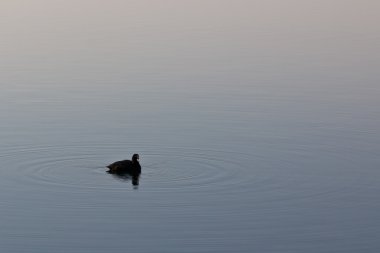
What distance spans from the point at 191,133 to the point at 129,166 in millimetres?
3602

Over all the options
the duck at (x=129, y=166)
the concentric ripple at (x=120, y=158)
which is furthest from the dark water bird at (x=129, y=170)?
the concentric ripple at (x=120, y=158)

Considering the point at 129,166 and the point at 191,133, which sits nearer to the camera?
the point at 129,166

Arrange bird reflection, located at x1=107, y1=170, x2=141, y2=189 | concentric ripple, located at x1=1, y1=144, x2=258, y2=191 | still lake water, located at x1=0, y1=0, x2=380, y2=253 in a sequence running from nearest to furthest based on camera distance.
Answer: still lake water, located at x1=0, y1=0, x2=380, y2=253 → concentric ripple, located at x1=1, y1=144, x2=258, y2=191 → bird reflection, located at x1=107, y1=170, x2=141, y2=189

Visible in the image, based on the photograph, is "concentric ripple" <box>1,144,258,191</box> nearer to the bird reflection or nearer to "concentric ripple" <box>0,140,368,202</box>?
"concentric ripple" <box>0,140,368,202</box>

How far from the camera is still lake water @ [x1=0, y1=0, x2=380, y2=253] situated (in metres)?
16.8

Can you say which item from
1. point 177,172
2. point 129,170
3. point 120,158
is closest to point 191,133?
point 120,158

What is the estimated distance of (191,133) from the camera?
76.7ft

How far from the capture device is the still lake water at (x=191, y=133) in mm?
16844

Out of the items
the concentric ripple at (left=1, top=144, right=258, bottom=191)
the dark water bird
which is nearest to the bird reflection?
the dark water bird

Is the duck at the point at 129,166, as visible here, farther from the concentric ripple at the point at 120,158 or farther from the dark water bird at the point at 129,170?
the concentric ripple at the point at 120,158

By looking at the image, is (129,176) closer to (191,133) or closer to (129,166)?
(129,166)

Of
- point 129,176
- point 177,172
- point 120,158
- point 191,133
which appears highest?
point 191,133

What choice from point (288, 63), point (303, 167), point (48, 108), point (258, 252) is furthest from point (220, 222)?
point (288, 63)

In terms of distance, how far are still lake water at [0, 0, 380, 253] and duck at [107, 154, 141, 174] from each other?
0.89 ft
